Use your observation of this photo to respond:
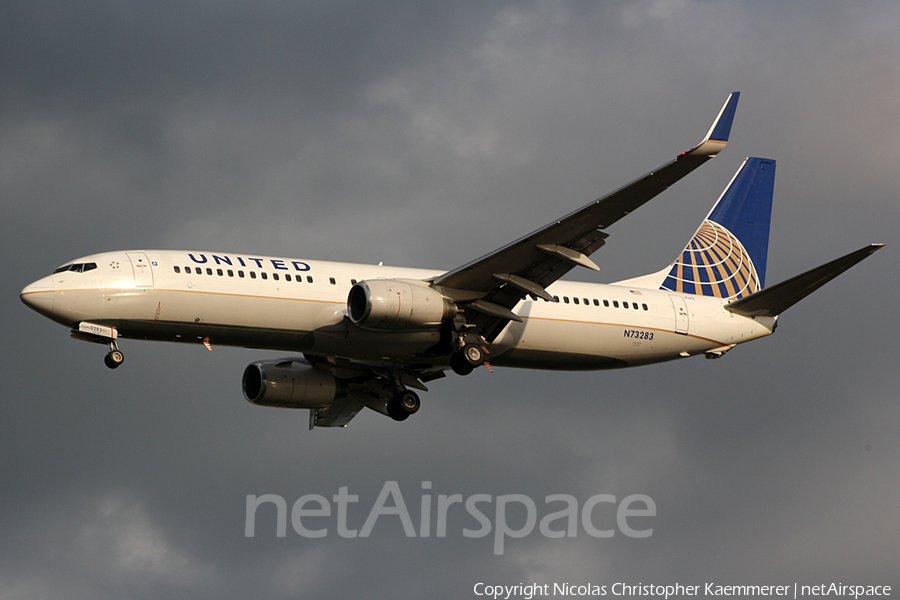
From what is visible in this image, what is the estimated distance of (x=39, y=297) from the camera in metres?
35.2

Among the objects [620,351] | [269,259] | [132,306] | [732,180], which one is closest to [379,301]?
[269,259]

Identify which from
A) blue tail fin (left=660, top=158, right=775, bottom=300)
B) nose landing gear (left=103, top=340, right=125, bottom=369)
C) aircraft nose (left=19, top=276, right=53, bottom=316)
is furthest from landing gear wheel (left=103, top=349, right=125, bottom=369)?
blue tail fin (left=660, top=158, right=775, bottom=300)

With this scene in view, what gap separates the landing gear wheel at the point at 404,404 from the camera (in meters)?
42.7

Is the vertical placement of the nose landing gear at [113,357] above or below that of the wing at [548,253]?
below

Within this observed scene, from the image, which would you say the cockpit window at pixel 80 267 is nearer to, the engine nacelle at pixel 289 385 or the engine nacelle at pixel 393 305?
the engine nacelle at pixel 393 305

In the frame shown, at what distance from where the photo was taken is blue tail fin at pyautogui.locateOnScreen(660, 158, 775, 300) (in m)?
47.1

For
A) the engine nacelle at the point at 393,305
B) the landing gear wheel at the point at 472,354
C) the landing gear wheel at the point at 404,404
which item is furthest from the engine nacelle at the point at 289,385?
the engine nacelle at the point at 393,305

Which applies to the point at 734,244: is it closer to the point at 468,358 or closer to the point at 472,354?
the point at 472,354

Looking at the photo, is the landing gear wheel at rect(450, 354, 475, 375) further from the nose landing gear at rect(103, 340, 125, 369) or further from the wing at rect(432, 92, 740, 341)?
the nose landing gear at rect(103, 340, 125, 369)

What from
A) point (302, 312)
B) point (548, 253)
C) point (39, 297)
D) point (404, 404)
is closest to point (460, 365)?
point (404, 404)

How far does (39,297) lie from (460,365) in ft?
44.2

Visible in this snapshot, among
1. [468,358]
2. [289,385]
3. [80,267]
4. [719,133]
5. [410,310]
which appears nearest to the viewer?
[719,133]

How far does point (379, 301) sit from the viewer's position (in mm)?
35812

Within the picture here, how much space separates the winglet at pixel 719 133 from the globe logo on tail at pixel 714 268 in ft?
49.1
